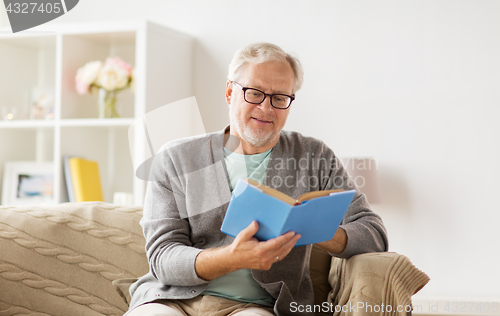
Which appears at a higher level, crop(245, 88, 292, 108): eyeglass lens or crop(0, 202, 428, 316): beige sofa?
crop(245, 88, 292, 108): eyeglass lens

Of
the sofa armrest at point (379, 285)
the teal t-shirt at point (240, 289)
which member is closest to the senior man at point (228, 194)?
the teal t-shirt at point (240, 289)

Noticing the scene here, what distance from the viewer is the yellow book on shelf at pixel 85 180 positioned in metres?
2.76

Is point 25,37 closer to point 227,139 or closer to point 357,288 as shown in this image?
point 227,139

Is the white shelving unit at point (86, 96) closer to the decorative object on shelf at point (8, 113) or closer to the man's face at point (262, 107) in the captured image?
the decorative object on shelf at point (8, 113)

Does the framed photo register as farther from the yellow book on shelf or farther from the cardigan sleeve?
the cardigan sleeve

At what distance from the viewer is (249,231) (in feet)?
3.92

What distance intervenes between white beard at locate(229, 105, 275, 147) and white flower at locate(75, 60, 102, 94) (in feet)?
4.78

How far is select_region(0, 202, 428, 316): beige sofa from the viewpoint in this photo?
164 cm

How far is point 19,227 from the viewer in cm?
170

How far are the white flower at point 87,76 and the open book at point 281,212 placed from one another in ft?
6.04

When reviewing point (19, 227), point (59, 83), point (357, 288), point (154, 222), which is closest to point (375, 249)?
point (357, 288)

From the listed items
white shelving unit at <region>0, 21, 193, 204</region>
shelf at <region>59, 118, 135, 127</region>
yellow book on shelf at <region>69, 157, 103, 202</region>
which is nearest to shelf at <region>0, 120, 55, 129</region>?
white shelving unit at <region>0, 21, 193, 204</region>

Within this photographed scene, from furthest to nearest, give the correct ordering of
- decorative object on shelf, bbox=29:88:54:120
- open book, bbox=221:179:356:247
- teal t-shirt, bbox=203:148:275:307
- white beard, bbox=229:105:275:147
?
decorative object on shelf, bbox=29:88:54:120 < white beard, bbox=229:105:275:147 < teal t-shirt, bbox=203:148:275:307 < open book, bbox=221:179:356:247

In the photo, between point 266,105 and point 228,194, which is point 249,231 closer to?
point 228,194
